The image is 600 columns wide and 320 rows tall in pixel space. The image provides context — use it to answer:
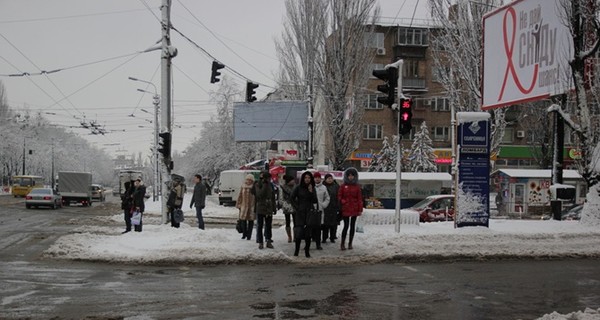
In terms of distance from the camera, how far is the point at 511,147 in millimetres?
58469

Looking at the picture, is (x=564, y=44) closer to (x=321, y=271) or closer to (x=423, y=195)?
(x=321, y=271)

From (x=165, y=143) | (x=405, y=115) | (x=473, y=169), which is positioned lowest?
(x=473, y=169)

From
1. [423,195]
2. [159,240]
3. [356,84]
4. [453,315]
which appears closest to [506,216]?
[423,195]

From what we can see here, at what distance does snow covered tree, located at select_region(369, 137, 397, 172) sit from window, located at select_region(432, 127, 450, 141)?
7900 mm

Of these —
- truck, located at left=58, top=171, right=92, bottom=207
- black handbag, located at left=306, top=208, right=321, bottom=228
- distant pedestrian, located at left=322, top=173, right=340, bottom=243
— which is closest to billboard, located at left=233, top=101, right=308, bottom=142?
truck, located at left=58, top=171, right=92, bottom=207

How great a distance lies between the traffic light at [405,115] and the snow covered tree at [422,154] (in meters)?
38.0

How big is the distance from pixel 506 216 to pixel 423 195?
4.94m

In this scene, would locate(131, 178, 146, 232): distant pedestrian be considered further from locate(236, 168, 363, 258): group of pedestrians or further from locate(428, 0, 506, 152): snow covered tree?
locate(428, 0, 506, 152): snow covered tree

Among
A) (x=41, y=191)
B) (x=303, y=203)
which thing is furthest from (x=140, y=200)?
(x=41, y=191)

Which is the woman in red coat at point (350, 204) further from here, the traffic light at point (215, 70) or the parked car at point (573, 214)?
the parked car at point (573, 214)

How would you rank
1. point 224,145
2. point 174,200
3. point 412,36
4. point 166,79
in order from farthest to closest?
1. point 224,145
2. point 412,36
3. point 174,200
4. point 166,79

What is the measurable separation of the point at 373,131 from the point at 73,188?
2735 centimetres

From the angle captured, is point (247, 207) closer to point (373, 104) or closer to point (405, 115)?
point (405, 115)

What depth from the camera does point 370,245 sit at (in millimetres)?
14031
